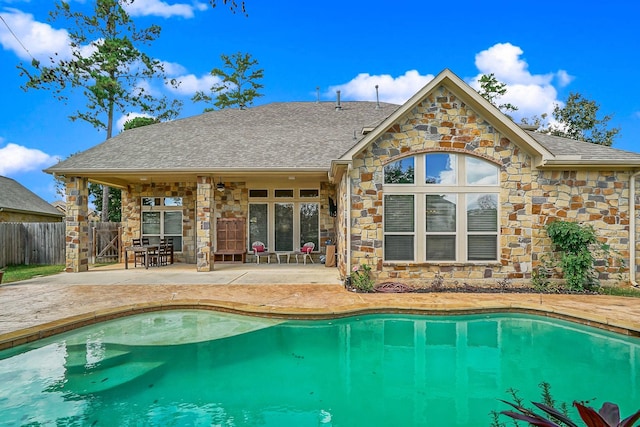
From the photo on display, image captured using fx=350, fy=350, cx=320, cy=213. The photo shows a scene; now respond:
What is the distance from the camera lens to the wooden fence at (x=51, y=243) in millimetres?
13562

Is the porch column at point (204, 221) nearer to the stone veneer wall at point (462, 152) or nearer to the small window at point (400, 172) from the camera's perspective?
the stone veneer wall at point (462, 152)

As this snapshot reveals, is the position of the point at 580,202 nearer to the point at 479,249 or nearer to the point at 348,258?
the point at 479,249

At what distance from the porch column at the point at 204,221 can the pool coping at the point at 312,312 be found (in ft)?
12.1

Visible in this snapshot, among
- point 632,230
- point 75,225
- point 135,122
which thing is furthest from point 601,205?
point 135,122

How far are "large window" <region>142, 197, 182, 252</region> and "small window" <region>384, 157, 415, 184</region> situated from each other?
8519 mm

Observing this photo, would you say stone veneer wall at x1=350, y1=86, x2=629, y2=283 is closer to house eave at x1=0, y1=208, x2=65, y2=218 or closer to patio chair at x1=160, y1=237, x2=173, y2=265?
patio chair at x1=160, y1=237, x2=173, y2=265

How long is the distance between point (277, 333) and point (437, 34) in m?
16.2

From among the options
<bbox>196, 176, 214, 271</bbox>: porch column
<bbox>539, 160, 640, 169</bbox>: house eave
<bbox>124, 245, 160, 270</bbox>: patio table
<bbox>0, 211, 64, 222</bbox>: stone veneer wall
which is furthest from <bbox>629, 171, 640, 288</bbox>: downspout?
<bbox>0, 211, 64, 222</bbox>: stone veneer wall

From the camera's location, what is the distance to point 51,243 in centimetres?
1372

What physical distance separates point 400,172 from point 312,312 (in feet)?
13.0

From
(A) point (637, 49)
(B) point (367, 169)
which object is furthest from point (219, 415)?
(A) point (637, 49)

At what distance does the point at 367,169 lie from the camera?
8094 mm

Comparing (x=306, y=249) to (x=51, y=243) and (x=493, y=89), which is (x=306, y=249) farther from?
(x=493, y=89)

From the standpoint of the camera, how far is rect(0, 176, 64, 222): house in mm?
18513
